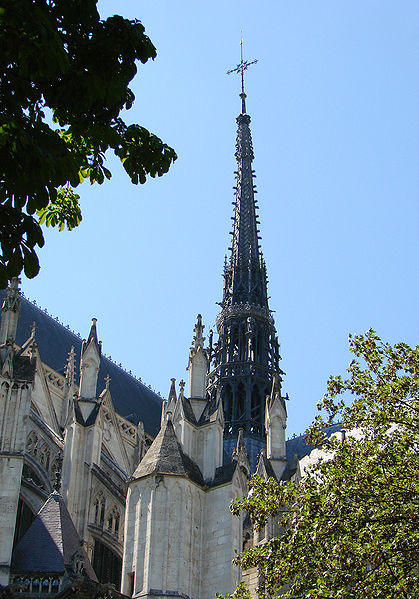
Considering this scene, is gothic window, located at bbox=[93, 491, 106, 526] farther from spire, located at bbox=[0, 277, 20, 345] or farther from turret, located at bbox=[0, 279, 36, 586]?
spire, located at bbox=[0, 277, 20, 345]

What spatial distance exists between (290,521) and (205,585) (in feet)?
27.6

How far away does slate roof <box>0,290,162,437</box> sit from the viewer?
3416 centimetres

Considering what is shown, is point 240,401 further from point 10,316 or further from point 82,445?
point 10,316

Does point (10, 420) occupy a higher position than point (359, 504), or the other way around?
point (10, 420)

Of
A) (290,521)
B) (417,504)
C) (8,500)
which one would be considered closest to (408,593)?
(417,504)

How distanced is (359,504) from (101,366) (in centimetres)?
2665

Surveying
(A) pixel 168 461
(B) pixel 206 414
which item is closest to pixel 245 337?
(B) pixel 206 414

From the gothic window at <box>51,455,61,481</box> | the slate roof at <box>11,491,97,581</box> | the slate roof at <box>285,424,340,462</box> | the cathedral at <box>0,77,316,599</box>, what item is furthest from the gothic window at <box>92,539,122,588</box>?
the slate roof at <box>285,424,340,462</box>

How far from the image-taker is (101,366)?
125 ft

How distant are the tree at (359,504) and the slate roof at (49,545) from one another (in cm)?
602

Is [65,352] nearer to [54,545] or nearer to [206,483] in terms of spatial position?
[206,483]

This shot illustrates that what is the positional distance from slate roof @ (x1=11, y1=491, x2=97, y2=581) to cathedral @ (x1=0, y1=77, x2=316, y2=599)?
1.2 inches

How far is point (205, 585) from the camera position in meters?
20.8

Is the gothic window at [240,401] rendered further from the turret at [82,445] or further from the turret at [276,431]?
the turret at [82,445]
